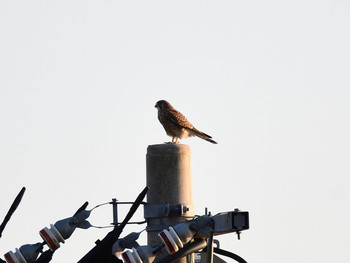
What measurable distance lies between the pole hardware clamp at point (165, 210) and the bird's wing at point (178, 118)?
6.58 m

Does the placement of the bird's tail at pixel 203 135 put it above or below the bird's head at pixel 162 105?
below

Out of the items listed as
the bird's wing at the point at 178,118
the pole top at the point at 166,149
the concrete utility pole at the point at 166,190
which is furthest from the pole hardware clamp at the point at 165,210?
the bird's wing at the point at 178,118

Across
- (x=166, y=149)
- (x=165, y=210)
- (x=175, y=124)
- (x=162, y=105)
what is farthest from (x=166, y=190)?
(x=162, y=105)

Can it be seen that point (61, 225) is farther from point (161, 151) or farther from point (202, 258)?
point (202, 258)

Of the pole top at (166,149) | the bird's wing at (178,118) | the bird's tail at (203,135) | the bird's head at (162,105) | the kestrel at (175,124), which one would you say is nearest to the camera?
the pole top at (166,149)

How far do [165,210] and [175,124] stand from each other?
716cm

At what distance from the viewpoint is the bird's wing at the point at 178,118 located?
15403 millimetres

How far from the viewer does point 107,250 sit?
8273mm

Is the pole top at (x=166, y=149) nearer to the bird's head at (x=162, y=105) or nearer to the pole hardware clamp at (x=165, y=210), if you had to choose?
the pole hardware clamp at (x=165, y=210)

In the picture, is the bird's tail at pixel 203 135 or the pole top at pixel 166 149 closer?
the pole top at pixel 166 149

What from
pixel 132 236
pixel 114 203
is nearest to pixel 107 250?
pixel 132 236

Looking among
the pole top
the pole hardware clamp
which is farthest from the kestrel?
the pole hardware clamp

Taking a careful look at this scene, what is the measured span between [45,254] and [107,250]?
1.59 ft

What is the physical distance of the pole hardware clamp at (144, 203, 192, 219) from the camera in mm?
8586
